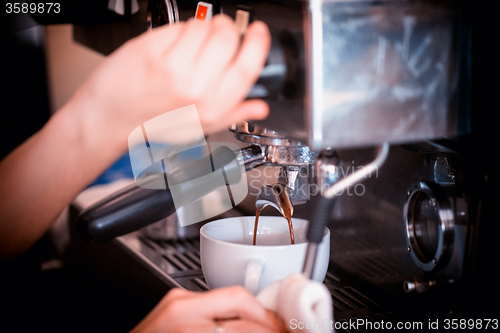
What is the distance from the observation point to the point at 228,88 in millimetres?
275

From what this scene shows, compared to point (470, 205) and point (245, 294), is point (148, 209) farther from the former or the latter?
point (470, 205)

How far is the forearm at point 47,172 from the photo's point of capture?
345 mm

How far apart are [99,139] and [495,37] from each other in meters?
0.29

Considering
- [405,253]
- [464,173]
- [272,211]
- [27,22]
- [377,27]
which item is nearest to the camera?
[377,27]

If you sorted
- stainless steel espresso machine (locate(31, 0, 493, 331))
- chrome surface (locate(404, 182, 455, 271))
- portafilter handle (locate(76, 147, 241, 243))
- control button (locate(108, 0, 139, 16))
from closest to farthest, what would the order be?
stainless steel espresso machine (locate(31, 0, 493, 331)) < chrome surface (locate(404, 182, 455, 271)) < portafilter handle (locate(76, 147, 241, 243)) < control button (locate(108, 0, 139, 16))

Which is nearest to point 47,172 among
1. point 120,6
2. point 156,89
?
point 156,89

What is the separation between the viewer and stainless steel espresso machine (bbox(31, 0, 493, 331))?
0.85 ft

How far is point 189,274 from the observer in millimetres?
635

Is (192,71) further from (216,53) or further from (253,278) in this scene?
(253,278)

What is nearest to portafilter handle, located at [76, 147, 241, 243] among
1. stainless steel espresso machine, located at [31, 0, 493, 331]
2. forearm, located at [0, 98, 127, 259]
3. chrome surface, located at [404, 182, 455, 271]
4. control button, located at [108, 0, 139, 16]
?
stainless steel espresso machine, located at [31, 0, 493, 331]

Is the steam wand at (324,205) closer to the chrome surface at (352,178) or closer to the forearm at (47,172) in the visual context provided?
the chrome surface at (352,178)

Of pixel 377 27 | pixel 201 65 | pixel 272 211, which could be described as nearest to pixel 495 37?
pixel 377 27

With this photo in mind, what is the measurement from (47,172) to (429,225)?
14.5 inches

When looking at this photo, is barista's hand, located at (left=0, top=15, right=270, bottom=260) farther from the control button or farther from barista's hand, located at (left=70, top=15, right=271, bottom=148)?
the control button
